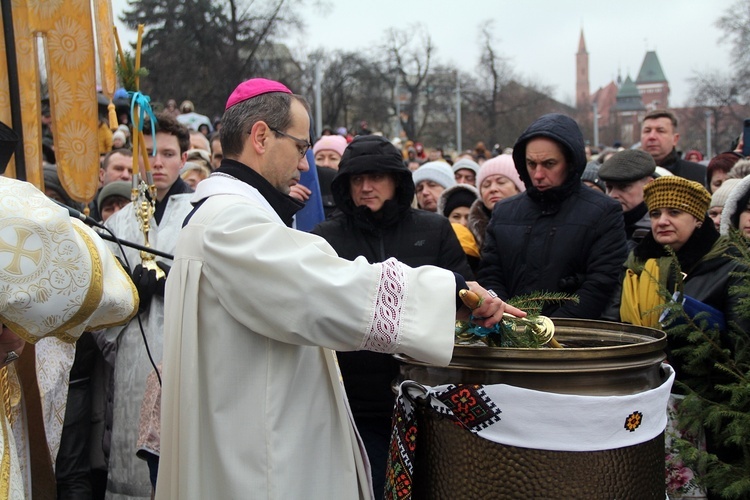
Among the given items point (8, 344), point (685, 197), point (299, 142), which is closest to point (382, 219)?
point (299, 142)

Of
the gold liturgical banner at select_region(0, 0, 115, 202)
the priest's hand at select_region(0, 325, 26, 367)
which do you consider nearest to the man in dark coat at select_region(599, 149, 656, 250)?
the gold liturgical banner at select_region(0, 0, 115, 202)

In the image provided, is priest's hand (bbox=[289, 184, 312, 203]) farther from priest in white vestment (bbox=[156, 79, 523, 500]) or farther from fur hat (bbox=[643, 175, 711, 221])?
priest in white vestment (bbox=[156, 79, 523, 500])

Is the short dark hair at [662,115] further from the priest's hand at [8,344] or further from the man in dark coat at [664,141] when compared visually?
the priest's hand at [8,344]

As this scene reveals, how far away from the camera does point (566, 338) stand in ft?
8.66

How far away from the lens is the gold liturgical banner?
11.2 ft

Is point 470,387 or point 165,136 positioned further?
point 165,136

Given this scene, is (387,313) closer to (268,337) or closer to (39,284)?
(268,337)

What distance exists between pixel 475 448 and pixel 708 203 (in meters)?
2.05

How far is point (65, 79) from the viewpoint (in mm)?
3662

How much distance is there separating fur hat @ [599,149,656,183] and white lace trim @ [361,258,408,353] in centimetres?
288

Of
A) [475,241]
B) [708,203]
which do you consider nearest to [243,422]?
[708,203]

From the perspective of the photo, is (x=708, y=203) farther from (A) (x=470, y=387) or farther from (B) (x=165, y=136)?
(B) (x=165, y=136)

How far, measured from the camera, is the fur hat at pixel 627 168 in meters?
4.75

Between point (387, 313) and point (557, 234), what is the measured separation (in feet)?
5.75
